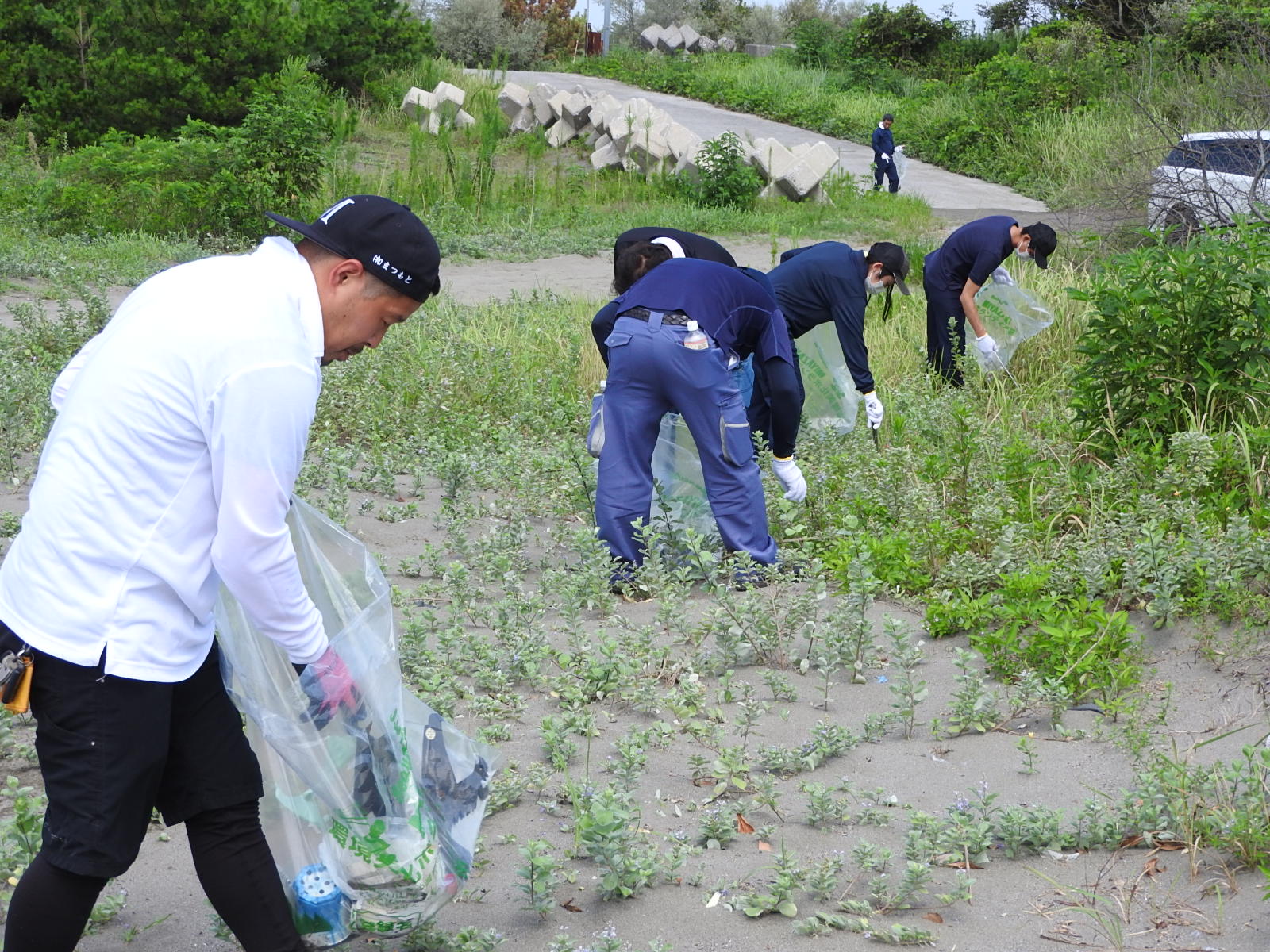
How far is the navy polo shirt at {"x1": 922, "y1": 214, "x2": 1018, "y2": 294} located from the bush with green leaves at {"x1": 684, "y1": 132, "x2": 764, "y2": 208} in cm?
959

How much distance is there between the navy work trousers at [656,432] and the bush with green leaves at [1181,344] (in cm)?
161

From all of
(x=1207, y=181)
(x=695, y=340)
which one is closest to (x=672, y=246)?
(x=695, y=340)

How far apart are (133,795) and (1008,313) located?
262 inches

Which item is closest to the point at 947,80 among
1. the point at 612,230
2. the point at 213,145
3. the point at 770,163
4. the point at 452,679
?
the point at 770,163

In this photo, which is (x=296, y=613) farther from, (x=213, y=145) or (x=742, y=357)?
(x=213, y=145)

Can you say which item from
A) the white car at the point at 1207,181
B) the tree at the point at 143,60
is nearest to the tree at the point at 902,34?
the tree at the point at 143,60

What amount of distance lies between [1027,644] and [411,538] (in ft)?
8.48

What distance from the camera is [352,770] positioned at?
7.82ft

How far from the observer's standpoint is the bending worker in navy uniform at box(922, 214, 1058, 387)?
733 centimetres

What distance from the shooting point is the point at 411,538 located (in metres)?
5.52

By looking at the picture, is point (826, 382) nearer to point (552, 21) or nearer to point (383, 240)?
point (383, 240)

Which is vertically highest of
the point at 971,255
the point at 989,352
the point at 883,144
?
the point at 971,255

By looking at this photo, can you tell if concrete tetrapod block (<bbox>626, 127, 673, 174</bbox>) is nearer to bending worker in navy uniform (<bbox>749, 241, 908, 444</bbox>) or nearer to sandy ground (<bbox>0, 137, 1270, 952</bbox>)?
bending worker in navy uniform (<bbox>749, 241, 908, 444</bbox>)

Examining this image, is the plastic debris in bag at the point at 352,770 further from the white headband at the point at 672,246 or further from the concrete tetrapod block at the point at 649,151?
the concrete tetrapod block at the point at 649,151
